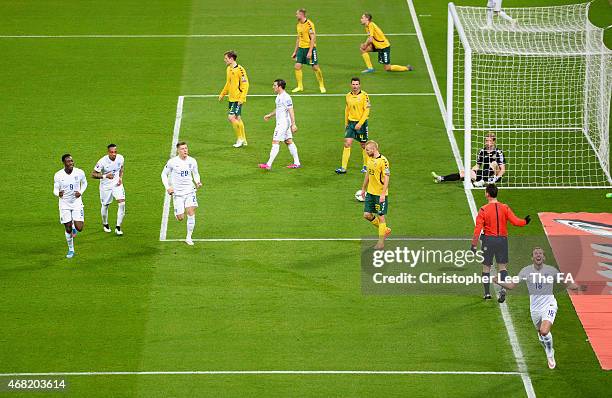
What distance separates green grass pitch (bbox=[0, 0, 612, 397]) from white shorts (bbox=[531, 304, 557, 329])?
714mm

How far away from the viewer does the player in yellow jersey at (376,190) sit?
21141 millimetres

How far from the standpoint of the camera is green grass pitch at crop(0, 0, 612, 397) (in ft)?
59.2

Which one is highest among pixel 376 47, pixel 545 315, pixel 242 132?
pixel 376 47

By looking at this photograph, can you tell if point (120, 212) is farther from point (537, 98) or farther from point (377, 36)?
point (537, 98)

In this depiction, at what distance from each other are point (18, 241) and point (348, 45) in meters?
14.5

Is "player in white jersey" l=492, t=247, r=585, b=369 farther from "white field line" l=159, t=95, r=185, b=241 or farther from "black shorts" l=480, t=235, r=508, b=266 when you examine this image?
"white field line" l=159, t=95, r=185, b=241

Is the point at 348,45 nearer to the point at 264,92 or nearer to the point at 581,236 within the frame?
the point at 264,92

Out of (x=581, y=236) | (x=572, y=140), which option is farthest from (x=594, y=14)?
(x=581, y=236)

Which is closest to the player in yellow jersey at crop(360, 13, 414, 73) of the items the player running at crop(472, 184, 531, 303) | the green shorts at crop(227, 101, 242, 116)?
the green shorts at crop(227, 101, 242, 116)

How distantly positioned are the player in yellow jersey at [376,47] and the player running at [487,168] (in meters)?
6.92

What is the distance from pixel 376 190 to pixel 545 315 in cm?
475

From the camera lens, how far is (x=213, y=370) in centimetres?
1788

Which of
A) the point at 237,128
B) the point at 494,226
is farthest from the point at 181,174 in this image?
the point at 494,226

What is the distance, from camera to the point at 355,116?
81.9 feet
